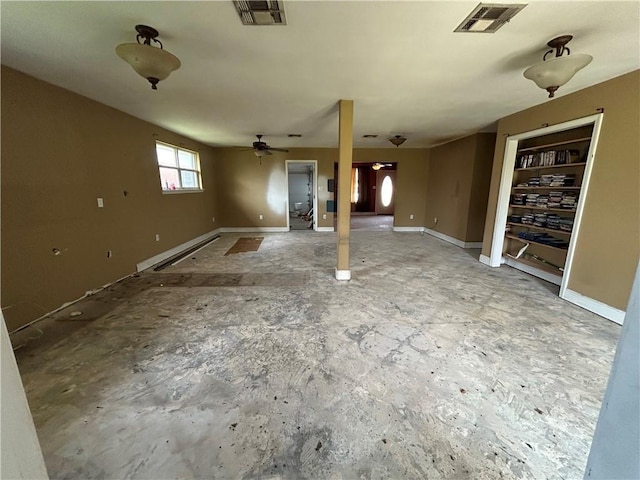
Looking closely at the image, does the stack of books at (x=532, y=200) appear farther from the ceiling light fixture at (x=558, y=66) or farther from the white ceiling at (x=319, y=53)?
the ceiling light fixture at (x=558, y=66)

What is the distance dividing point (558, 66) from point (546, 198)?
233 centimetres

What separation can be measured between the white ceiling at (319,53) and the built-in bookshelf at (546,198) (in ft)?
2.41

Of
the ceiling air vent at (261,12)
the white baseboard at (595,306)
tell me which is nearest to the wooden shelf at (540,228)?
the white baseboard at (595,306)

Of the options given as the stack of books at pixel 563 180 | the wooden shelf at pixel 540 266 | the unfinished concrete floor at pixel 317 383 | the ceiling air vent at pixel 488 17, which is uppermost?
the ceiling air vent at pixel 488 17

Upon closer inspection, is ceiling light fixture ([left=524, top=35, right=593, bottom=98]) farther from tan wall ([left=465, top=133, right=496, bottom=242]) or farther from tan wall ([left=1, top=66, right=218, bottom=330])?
tan wall ([left=1, top=66, right=218, bottom=330])

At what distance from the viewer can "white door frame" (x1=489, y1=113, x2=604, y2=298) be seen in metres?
2.81

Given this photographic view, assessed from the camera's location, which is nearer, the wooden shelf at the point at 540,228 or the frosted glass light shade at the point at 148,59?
the frosted glass light shade at the point at 148,59

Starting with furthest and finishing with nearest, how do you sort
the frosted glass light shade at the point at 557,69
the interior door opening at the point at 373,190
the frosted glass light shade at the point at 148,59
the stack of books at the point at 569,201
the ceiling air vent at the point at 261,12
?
the interior door opening at the point at 373,190
the stack of books at the point at 569,201
the frosted glass light shade at the point at 557,69
the frosted glass light shade at the point at 148,59
the ceiling air vent at the point at 261,12

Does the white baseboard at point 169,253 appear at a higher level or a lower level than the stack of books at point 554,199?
lower

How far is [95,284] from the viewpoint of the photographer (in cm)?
323

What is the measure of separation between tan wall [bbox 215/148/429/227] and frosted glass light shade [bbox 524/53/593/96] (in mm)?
5346

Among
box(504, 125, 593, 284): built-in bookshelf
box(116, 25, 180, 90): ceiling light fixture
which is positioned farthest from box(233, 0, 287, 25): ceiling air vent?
box(504, 125, 593, 284): built-in bookshelf

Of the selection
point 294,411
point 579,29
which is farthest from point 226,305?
point 579,29

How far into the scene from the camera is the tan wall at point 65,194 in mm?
2346
